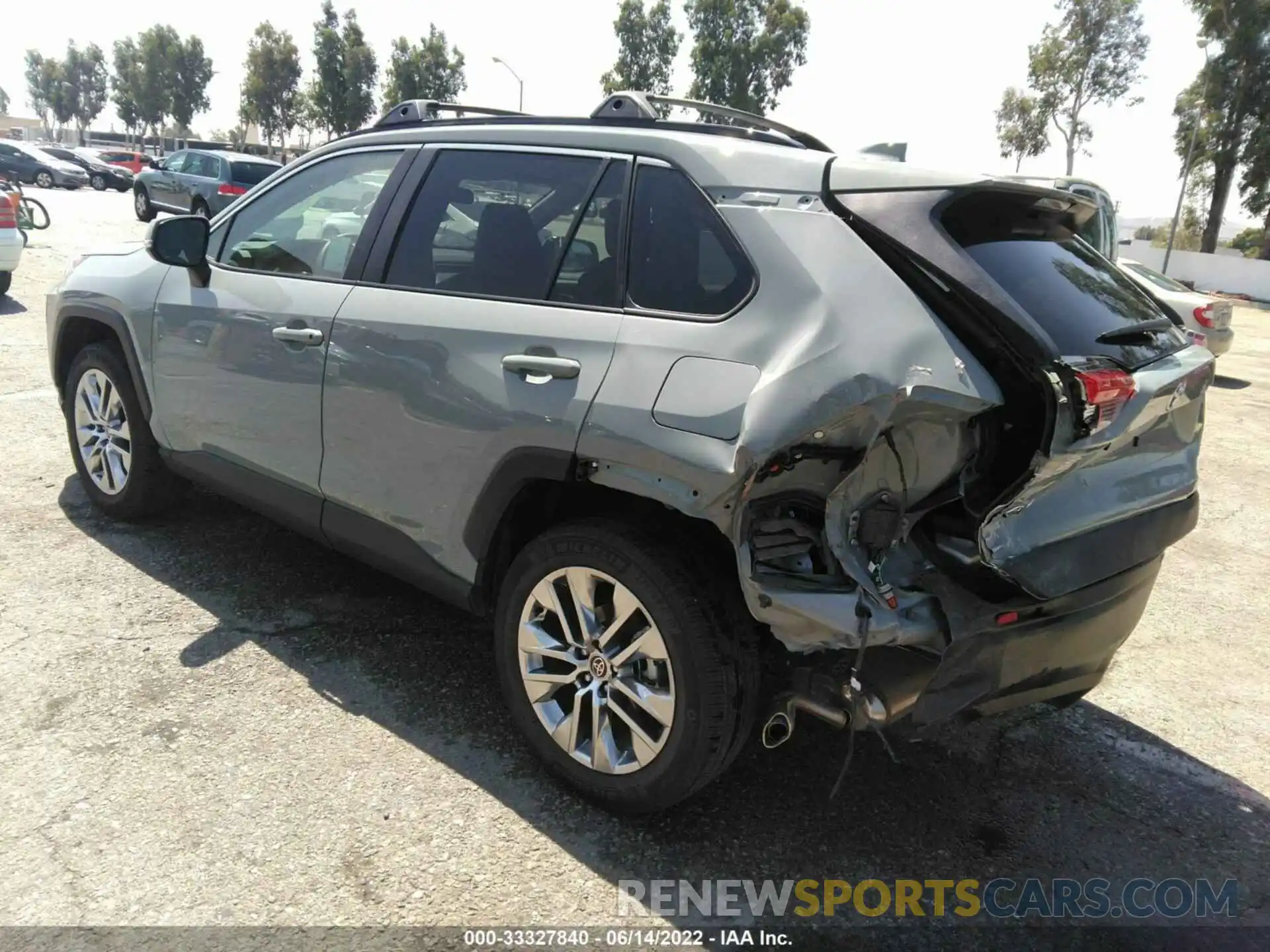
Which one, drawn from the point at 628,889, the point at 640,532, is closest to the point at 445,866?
the point at 628,889

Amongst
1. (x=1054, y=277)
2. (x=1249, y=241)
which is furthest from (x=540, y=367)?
(x=1249, y=241)

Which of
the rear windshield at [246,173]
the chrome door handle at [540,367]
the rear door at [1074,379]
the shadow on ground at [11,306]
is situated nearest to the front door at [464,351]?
the chrome door handle at [540,367]

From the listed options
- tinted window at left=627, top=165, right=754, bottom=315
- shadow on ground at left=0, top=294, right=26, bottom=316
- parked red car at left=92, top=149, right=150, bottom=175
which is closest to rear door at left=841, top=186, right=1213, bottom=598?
tinted window at left=627, top=165, right=754, bottom=315

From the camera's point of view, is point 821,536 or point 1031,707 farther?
point 1031,707

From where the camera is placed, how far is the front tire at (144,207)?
72.5ft

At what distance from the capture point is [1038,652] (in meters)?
2.39

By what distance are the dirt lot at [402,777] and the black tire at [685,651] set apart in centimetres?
24

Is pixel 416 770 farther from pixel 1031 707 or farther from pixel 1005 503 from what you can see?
pixel 1031 707

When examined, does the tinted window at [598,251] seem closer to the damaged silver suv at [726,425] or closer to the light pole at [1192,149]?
the damaged silver suv at [726,425]

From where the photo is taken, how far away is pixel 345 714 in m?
3.15

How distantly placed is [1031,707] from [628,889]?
6.08 feet

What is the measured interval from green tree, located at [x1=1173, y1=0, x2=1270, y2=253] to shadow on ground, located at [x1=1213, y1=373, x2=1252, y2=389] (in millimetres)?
27659

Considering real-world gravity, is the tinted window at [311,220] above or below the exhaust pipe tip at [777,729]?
above

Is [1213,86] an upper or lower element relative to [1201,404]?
upper
